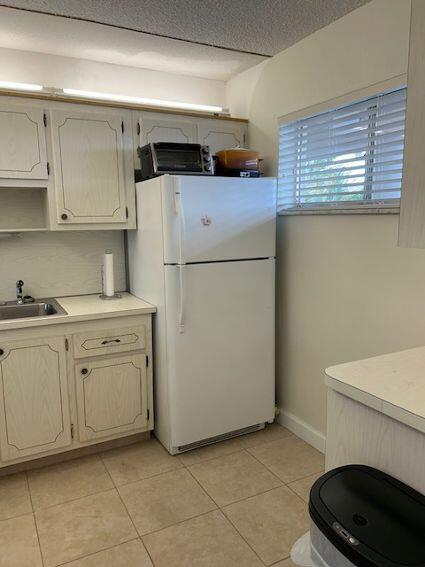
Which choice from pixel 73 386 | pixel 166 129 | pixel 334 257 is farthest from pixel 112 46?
pixel 73 386

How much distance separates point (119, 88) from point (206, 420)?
2292 millimetres

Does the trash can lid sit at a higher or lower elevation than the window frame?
lower

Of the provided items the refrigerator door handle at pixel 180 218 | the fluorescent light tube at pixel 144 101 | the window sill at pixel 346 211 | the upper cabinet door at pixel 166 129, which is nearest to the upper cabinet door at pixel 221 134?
the upper cabinet door at pixel 166 129

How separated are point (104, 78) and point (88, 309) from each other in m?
1.58

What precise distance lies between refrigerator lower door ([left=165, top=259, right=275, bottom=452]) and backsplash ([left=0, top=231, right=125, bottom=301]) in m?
0.82

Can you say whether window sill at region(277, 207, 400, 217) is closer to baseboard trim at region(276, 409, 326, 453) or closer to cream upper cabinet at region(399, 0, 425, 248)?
cream upper cabinet at region(399, 0, 425, 248)

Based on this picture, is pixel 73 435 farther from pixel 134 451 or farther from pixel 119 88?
pixel 119 88

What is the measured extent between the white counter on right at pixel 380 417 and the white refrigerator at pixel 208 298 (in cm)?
119

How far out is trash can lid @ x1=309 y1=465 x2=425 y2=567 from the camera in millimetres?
955

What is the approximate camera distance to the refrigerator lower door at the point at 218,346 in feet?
8.18

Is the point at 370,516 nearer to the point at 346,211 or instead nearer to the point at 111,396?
the point at 346,211

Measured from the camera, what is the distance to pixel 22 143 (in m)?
2.42

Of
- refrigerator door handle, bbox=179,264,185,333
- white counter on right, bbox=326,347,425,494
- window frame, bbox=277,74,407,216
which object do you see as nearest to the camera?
white counter on right, bbox=326,347,425,494

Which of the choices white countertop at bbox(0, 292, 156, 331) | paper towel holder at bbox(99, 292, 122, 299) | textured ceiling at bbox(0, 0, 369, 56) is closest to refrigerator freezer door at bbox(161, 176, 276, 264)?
white countertop at bbox(0, 292, 156, 331)
